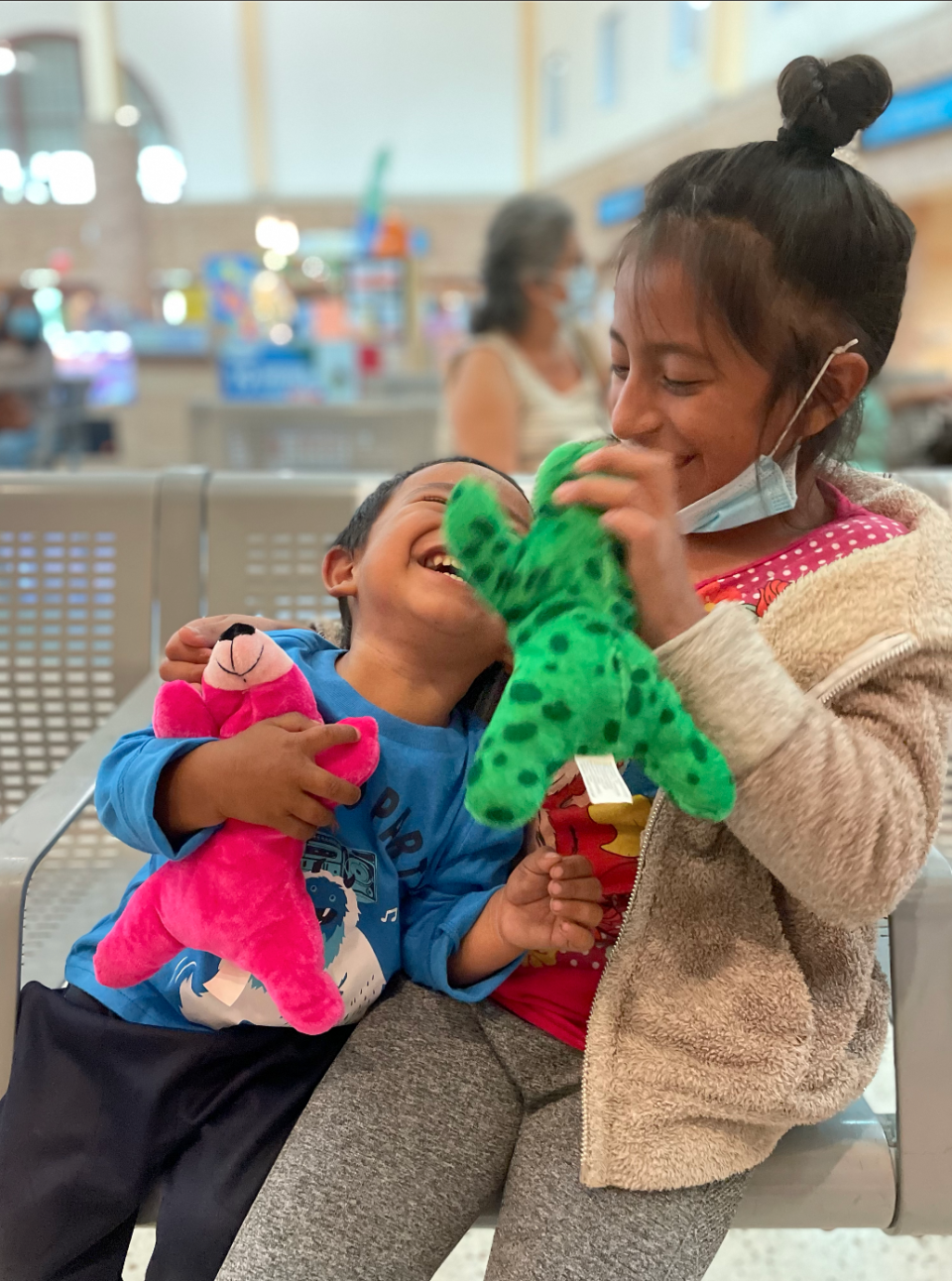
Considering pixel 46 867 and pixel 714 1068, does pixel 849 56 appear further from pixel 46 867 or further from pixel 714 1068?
pixel 46 867

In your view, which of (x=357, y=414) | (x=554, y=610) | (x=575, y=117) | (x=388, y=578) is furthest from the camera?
(x=575, y=117)

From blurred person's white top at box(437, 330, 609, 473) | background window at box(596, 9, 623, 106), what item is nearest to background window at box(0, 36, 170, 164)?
background window at box(596, 9, 623, 106)

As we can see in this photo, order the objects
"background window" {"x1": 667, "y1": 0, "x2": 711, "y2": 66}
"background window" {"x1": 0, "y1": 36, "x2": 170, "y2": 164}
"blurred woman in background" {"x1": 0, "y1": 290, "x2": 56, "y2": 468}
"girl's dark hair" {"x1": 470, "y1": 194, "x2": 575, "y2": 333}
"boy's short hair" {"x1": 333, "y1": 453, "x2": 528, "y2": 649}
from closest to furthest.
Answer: "boy's short hair" {"x1": 333, "y1": 453, "x2": 528, "y2": 649}, "girl's dark hair" {"x1": 470, "y1": 194, "x2": 575, "y2": 333}, "blurred woman in background" {"x1": 0, "y1": 290, "x2": 56, "y2": 468}, "background window" {"x1": 667, "y1": 0, "x2": 711, "y2": 66}, "background window" {"x1": 0, "y1": 36, "x2": 170, "y2": 164}

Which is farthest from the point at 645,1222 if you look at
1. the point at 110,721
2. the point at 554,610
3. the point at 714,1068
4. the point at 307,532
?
the point at 307,532

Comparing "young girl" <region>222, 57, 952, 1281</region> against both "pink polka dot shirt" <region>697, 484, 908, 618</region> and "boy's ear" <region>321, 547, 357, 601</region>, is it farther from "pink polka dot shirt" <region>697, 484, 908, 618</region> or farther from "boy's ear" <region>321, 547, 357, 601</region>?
"boy's ear" <region>321, 547, 357, 601</region>

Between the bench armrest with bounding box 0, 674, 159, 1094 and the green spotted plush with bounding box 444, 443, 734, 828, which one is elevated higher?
the green spotted plush with bounding box 444, 443, 734, 828

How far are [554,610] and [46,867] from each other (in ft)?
3.69

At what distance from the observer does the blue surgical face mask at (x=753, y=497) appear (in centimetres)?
98

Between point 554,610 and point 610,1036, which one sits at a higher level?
point 554,610

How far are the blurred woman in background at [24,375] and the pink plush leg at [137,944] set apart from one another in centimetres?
604

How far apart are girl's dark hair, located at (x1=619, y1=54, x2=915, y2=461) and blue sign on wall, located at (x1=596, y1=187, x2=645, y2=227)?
42.4ft

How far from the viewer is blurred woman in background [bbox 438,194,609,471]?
2.61 metres

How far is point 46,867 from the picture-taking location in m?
1.60

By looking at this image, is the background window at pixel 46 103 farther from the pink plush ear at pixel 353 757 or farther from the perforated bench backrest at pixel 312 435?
the pink plush ear at pixel 353 757
